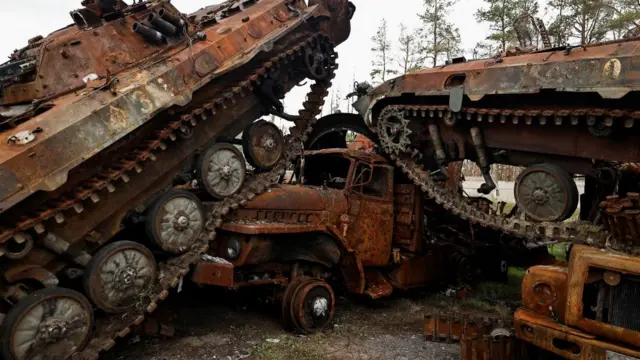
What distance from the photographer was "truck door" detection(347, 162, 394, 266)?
7.79 meters

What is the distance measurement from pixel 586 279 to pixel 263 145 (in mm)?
4703

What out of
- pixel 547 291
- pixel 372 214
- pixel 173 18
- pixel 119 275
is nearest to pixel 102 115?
pixel 119 275

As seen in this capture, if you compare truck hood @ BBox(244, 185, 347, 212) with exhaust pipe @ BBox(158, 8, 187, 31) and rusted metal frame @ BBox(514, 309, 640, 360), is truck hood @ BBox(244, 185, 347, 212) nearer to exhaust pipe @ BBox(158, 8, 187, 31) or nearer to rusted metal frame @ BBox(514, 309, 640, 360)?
exhaust pipe @ BBox(158, 8, 187, 31)

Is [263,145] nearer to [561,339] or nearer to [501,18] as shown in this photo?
[561,339]

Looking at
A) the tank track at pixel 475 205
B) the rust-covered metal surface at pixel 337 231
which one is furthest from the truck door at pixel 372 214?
the tank track at pixel 475 205

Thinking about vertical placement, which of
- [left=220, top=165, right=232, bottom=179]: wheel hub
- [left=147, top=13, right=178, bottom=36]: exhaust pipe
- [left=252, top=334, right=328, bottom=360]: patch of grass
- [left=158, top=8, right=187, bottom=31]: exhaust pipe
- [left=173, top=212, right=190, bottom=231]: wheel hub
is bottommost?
[left=252, top=334, right=328, bottom=360]: patch of grass

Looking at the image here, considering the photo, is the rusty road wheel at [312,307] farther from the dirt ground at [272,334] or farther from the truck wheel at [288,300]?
the dirt ground at [272,334]

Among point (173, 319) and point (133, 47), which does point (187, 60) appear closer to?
point (133, 47)

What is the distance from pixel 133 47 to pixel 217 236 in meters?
2.73

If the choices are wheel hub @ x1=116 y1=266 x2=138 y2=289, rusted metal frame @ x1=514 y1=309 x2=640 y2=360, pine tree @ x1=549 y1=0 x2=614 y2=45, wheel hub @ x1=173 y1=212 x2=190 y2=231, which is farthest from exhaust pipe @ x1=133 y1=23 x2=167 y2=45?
pine tree @ x1=549 y1=0 x2=614 y2=45

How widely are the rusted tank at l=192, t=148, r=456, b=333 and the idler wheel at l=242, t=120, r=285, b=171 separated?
481 mm

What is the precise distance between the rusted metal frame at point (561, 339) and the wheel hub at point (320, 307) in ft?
9.59

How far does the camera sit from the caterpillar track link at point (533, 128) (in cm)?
572

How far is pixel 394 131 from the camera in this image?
811 centimetres
